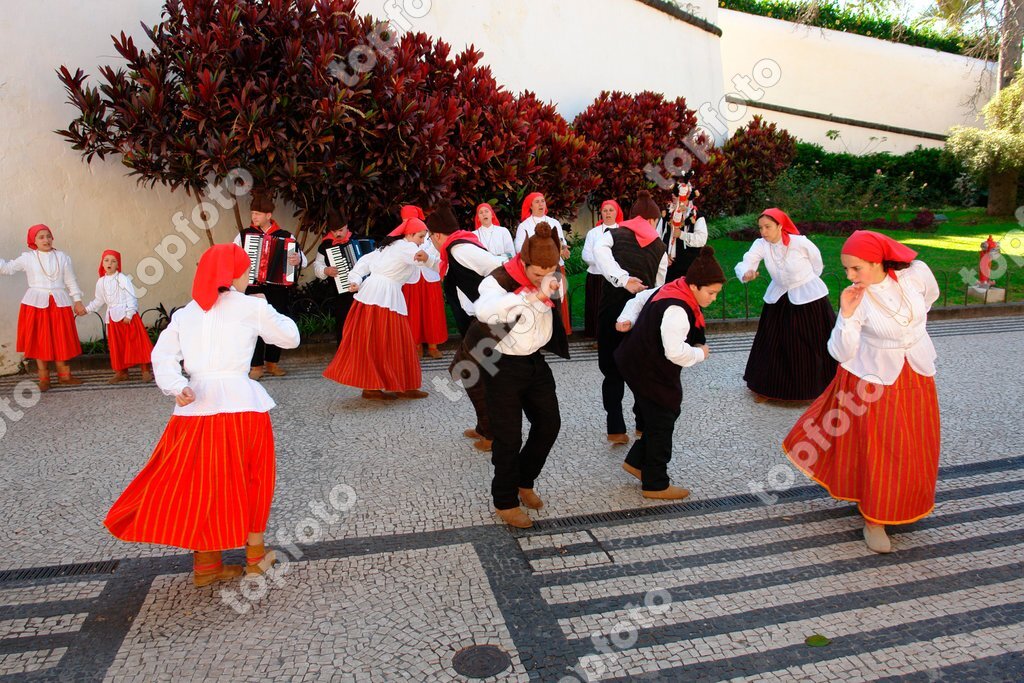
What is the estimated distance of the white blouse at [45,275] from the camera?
7508 millimetres

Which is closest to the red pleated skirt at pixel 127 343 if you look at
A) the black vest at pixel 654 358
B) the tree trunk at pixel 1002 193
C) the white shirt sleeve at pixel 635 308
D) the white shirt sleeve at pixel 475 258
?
Answer: the white shirt sleeve at pixel 475 258

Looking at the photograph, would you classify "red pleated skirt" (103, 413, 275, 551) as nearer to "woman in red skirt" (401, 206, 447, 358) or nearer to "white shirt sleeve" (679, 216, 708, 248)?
"woman in red skirt" (401, 206, 447, 358)

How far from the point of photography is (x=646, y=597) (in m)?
3.61

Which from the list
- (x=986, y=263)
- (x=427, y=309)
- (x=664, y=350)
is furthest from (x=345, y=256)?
(x=986, y=263)

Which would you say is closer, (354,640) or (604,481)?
(354,640)

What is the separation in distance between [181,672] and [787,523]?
3187 mm

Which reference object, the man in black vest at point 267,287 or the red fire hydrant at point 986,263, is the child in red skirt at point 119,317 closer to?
the man in black vest at point 267,287

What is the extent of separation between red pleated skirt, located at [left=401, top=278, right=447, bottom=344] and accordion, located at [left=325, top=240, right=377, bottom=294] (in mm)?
A: 1105

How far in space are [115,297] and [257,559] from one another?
4948 millimetres

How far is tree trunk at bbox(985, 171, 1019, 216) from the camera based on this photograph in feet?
60.3

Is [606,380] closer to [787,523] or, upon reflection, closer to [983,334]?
[787,523]

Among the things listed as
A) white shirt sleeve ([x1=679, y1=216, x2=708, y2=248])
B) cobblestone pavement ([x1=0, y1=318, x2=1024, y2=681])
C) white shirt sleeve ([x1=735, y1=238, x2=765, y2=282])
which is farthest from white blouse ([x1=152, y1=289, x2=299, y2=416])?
white shirt sleeve ([x1=679, y1=216, x2=708, y2=248])

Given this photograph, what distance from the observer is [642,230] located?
575 centimetres

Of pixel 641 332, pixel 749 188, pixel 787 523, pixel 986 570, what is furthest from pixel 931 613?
pixel 749 188
